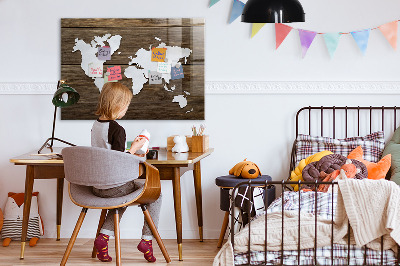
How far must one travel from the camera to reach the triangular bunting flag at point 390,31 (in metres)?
4.33

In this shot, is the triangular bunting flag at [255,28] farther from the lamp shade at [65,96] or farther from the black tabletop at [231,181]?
the lamp shade at [65,96]

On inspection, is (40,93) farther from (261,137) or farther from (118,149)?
(261,137)

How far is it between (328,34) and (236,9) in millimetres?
673

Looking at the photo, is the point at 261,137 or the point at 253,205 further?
the point at 261,137

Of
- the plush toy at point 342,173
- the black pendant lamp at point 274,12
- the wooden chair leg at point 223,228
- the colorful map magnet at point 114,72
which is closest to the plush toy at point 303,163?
the plush toy at point 342,173

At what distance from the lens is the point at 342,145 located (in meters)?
4.23

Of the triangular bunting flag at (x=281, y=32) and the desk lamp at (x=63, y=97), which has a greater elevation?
the triangular bunting flag at (x=281, y=32)

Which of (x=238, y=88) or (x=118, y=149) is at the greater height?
(x=238, y=88)

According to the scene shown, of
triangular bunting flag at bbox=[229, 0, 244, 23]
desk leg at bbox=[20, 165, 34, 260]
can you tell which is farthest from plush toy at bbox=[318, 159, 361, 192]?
desk leg at bbox=[20, 165, 34, 260]

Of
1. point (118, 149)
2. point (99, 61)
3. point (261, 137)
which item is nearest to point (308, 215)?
point (118, 149)

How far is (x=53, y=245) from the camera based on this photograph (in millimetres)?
4262

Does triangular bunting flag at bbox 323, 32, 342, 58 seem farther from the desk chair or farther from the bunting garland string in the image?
the desk chair

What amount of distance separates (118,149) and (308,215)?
1113mm

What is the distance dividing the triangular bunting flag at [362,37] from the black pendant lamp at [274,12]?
128 cm
